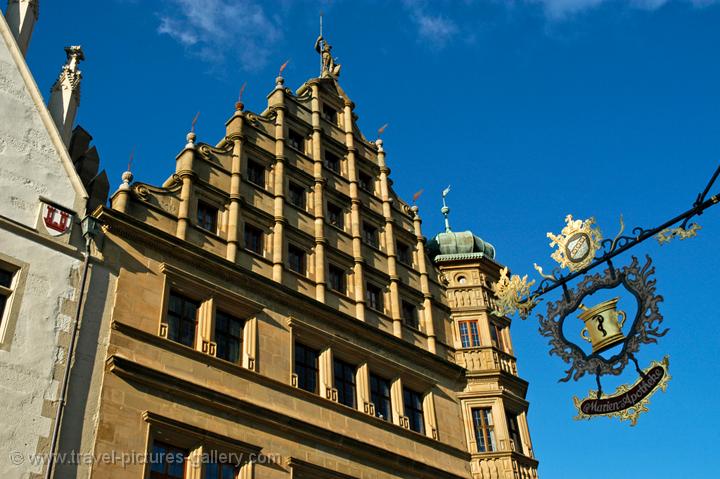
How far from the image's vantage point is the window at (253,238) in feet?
72.2

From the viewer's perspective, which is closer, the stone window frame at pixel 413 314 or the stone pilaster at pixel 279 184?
the stone pilaster at pixel 279 184

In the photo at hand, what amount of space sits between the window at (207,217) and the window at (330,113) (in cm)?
828

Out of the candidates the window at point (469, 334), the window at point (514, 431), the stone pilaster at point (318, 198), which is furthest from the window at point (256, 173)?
the window at point (514, 431)

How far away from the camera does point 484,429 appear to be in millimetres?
24391

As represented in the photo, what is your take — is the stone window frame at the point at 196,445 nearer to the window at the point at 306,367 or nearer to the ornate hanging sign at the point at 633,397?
the window at the point at 306,367

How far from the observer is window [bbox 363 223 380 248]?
26.4 m

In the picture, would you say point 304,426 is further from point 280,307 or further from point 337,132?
point 337,132

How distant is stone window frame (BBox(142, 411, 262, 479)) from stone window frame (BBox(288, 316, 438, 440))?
273 centimetres

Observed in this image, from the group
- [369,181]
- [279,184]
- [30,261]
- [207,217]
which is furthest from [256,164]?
[30,261]

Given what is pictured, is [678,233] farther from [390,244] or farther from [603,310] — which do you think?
[390,244]

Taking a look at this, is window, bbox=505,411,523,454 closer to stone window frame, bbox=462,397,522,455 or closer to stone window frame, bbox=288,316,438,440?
stone window frame, bbox=462,397,522,455

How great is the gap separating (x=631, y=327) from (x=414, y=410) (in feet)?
33.9

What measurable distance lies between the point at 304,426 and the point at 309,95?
13.3 meters

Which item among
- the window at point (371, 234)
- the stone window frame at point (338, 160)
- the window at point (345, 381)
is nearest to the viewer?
the window at point (345, 381)
